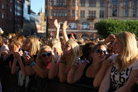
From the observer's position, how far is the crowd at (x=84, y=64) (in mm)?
2531

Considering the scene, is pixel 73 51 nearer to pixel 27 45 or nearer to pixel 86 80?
pixel 86 80

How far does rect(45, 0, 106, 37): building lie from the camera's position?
48781 mm

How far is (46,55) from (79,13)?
47.1 metres

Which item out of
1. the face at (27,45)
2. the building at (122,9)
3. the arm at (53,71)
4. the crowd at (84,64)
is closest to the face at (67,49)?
the crowd at (84,64)

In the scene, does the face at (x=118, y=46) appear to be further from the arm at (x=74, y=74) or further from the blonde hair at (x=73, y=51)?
the blonde hair at (x=73, y=51)

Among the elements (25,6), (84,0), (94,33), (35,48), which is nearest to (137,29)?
(94,33)

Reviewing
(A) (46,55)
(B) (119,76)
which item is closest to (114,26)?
(A) (46,55)

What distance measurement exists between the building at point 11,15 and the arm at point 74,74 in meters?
45.8

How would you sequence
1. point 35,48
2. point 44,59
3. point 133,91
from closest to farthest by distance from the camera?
point 133,91 → point 44,59 → point 35,48

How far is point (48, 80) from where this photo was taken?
3.67 m

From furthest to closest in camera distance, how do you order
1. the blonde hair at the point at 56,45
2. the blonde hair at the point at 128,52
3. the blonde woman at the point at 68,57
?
the blonde hair at the point at 56,45 < the blonde woman at the point at 68,57 < the blonde hair at the point at 128,52

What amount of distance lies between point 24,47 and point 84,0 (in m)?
47.3

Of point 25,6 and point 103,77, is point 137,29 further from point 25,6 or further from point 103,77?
point 103,77

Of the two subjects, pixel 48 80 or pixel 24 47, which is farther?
pixel 24 47
